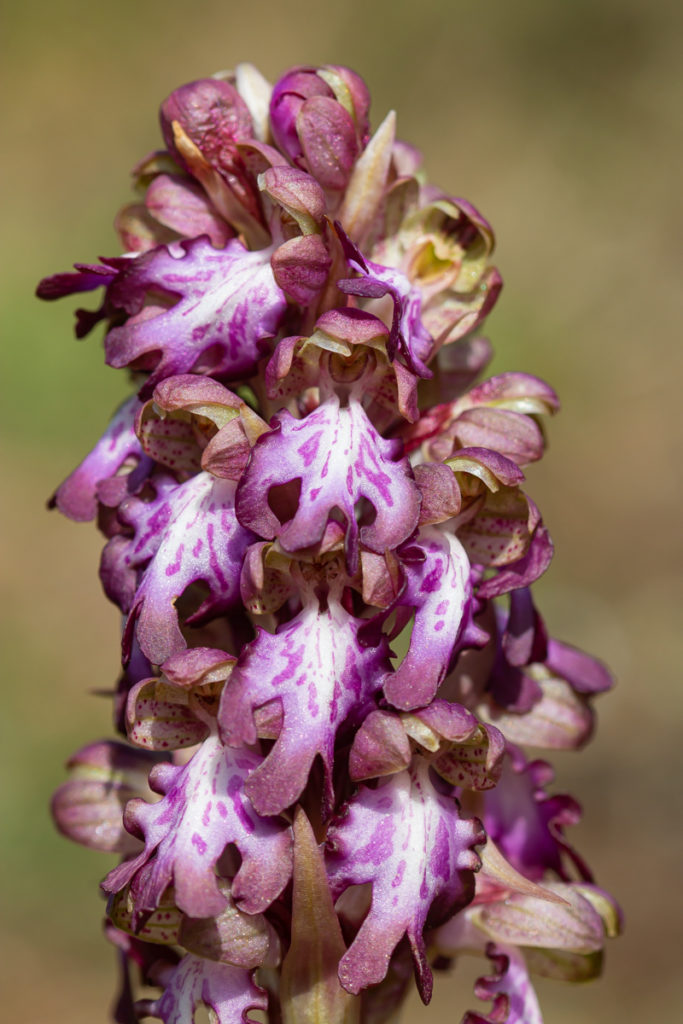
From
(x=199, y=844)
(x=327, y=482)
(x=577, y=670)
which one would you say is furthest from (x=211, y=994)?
(x=577, y=670)

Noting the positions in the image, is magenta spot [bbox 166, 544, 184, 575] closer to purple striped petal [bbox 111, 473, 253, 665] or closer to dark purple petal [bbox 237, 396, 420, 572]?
purple striped petal [bbox 111, 473, 253, 665]

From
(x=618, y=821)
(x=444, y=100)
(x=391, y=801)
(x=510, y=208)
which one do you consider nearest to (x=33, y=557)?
(x=618, y=821)

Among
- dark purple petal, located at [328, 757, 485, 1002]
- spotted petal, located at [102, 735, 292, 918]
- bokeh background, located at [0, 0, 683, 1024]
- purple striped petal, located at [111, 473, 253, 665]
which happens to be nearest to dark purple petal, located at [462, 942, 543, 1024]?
dark purple petal, located at [328, 757, 485, 1002]

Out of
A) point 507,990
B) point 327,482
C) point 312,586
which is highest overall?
point 327,482

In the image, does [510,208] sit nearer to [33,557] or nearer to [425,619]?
[33,557]

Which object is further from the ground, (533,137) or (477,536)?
(533,137)

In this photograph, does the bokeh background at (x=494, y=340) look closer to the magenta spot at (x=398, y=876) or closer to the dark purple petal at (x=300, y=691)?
the magenta spot at (x=398, y=876)

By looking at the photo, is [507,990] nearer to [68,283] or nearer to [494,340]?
[68,283]
